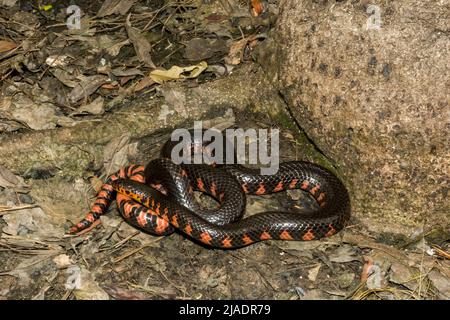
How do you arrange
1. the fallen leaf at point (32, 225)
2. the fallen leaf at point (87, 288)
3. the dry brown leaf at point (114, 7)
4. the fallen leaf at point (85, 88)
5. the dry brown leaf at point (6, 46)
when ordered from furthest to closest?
the dry brown leaf at point (114, 7) → the dry brown leaf at point (6, 46) → the fallen leaf at point (85, 88) → the fallen leaf at point (32, 225) → the fallen leaf at point (87, 288)

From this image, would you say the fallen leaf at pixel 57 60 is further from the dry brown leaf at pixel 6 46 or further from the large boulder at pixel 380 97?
the large boulder at pixel 380 97

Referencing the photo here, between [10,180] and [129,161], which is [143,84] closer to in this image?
[129,161]

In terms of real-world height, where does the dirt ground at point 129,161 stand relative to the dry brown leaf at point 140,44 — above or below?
below

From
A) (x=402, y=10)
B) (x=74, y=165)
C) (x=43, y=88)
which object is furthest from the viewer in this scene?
(x=43, y=88)

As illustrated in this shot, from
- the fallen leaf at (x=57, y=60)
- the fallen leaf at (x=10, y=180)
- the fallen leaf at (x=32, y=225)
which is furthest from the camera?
the fallen leaf at (x=57, y=60)

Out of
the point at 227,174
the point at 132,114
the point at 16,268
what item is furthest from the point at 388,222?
the point at 16,268

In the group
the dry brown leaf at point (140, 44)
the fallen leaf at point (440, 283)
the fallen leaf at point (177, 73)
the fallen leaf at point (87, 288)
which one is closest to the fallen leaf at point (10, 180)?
the fallen leaf at point (87, 288)

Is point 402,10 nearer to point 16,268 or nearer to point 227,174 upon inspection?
point 227,174
